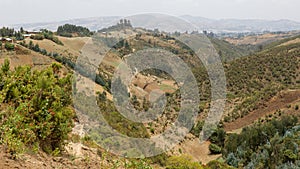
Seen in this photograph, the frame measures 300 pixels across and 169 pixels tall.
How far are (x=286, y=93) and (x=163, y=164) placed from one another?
23.4m

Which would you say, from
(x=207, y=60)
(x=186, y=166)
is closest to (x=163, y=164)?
(x=186, y=166)

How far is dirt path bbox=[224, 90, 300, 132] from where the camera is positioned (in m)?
28.3

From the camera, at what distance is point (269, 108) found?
2942cm

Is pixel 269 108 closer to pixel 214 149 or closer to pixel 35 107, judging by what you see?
pixel 214 149

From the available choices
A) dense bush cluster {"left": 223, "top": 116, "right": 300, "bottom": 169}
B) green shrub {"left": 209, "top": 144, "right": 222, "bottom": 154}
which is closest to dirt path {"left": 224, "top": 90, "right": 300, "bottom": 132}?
green shrub {"left": 209, "top": 144, "right": 222, "bottom": 154}

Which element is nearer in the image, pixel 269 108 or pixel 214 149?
pixel 214 149

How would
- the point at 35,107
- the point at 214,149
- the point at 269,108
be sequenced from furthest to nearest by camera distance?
the point at 269,108
the point at 214,149
the point at 35,107

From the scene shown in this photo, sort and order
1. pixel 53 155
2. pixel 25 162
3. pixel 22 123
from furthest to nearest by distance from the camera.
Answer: pixel 53 155 → pixel 22 123 → pixel 25 162

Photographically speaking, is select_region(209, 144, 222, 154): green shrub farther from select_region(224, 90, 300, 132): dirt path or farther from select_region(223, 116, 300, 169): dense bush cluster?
select_region(224, 90, 300, 132): dirt path

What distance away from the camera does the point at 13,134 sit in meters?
4.65

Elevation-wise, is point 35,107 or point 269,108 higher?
point 35,107

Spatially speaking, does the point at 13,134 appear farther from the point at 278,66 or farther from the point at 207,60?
the point at 207,60

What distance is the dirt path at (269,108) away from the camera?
28.3 m

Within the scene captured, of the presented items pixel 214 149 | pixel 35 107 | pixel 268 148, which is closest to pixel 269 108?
pixel 214 149
